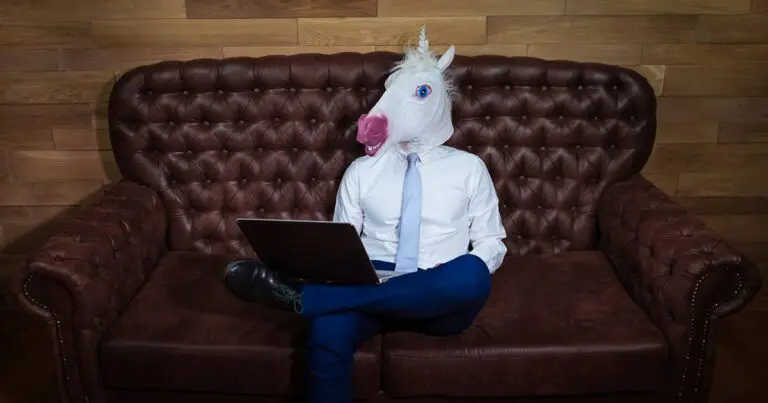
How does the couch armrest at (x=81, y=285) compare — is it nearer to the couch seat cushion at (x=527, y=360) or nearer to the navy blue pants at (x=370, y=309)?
the navy blue pants at (x=370, y=309)

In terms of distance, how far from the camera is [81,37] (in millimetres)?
2939

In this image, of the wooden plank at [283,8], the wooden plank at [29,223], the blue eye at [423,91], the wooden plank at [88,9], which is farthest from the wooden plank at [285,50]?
the wooden plank at [29,223]

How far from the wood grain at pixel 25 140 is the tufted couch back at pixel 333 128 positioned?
50 cm

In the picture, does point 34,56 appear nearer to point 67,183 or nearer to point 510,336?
point 67,183

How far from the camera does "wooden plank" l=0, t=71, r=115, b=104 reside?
2.99 metres

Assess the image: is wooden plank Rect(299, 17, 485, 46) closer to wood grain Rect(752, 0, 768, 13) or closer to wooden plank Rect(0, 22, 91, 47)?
wooden plank Rect(0, 22, 91, 47)

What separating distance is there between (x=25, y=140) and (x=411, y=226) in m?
1.66

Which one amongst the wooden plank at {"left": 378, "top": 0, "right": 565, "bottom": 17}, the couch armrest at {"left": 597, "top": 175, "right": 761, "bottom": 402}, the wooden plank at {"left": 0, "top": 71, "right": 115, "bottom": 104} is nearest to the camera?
the couch armrest at {"left": 597, "top": 175, "right": 761, "bottom": 402}

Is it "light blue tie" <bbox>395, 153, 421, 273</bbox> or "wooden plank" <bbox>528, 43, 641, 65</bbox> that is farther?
"wooden plank" <bbox>528, 43, 641, 65</bbox>

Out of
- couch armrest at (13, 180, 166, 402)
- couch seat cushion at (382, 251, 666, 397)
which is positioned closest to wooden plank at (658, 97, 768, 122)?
couch seat cushion at (382, 251, 666, 397)

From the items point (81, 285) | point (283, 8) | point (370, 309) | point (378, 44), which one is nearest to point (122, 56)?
point (283, 8)

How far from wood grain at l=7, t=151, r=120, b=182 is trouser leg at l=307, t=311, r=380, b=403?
4.62 ft

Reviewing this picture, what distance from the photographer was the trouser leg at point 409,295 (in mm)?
2119

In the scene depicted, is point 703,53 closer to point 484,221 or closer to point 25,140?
point 484,221
